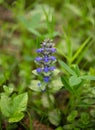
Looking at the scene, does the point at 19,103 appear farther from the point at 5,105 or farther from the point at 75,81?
the point at 75,81

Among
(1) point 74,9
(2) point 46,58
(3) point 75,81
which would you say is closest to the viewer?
(3) point 75,81

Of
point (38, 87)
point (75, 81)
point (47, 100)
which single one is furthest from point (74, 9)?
point (75, 81)

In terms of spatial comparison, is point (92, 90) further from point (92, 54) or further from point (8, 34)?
point (8, 34)

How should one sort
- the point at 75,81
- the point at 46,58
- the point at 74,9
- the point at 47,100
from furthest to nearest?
1. the point at 74,9
2. the point at 47,100
3. the point at 46,58
4. the point at 75,81

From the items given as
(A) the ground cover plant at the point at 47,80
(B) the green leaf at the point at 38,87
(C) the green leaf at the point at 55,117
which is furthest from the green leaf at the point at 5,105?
(C) the green leaf at the point at 55,117

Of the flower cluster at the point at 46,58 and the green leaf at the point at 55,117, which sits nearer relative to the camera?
the flower cluster at the point at 46,58

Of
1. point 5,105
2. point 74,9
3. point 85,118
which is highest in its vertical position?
point 5,105

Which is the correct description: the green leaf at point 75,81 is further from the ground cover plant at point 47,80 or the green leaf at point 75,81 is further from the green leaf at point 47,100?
the green leaf at point 47,100

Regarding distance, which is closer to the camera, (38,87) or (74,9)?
(38,87)
